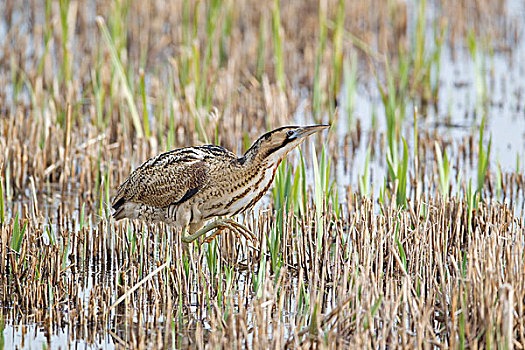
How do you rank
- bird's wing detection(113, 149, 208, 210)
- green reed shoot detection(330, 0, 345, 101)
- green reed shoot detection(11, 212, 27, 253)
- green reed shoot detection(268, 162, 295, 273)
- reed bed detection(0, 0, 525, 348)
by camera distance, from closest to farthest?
reed bed detection(0, 0, 525, 348)
green reed shoot detection(11, 212, 27, 253)
green reed shoot detection(268, 162, 295, 273)
bird's wing detection(113, 149, 208, 210)
green reed shoot detection(330, 0, 345, 101)

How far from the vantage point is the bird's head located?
544cm

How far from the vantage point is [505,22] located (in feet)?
42.1

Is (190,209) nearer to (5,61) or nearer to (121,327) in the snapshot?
(121,327)

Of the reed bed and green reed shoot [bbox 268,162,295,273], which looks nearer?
the reed bed

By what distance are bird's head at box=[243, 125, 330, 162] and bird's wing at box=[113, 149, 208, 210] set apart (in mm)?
459

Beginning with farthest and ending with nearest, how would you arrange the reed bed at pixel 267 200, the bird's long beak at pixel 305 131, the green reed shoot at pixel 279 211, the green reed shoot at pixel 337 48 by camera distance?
the green reed shoot at pixel 337 48, the green reed shoot at pixel 279 211, the bird's long beak at pixel 305 131, the reed bed at pixel 267 200

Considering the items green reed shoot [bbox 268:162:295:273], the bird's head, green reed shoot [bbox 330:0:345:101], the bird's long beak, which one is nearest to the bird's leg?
green reed shoot [bbox 268:162:295:273]

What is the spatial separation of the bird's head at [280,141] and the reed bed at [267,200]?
29 centimetres

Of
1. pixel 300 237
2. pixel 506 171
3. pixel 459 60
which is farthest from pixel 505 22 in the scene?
pixel 300 237

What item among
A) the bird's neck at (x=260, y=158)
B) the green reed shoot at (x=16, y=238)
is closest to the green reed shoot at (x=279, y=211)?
the bird's neck at (x=260, y=158)

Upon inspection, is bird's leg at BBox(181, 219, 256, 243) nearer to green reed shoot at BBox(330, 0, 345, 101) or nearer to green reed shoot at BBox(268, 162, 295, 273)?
green reed shoot at BBox(268, 162, 295, 273)

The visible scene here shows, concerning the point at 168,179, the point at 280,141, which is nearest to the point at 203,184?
the point at 168,179

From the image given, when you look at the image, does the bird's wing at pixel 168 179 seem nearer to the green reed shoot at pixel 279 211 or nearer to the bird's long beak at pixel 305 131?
the green reed shoot at pixel 279 211

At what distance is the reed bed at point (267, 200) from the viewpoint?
458 cm
